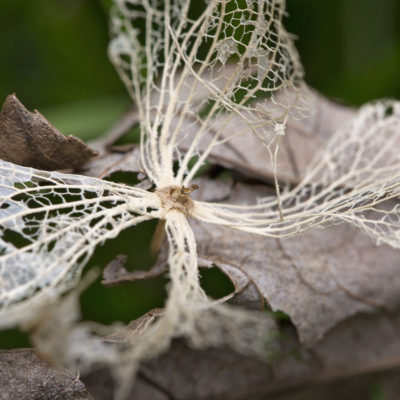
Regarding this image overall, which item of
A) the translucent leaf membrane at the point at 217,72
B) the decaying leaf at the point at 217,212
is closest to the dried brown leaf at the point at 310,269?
the decaying leaf at the point at 217,212

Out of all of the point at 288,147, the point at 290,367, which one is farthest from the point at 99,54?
the point at 290,367

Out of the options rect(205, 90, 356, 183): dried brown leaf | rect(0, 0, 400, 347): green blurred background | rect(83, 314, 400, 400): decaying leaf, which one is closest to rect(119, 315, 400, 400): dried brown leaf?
rect(83, 314, 400, 400): decaying leaf

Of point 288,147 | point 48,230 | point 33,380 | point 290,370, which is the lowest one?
point 290,370

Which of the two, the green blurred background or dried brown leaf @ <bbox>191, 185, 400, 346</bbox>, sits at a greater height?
the green blurred background

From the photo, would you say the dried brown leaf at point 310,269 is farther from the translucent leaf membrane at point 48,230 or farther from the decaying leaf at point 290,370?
the translucent leaf membrane at point 48,230

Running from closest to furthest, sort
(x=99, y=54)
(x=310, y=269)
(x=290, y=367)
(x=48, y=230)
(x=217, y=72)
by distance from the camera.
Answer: (x=48, y=230) < (x=217, y=72) < (x=310, y=269) < (x=290, y=367) < (x=99, y=54)

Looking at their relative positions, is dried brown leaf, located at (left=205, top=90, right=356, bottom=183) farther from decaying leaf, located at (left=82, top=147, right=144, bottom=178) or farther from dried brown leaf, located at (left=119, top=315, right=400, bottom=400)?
dried brown leaf, located at (left=119, top=315, right=400, bottom=400)

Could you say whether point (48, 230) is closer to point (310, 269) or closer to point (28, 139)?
point (28, 139)
